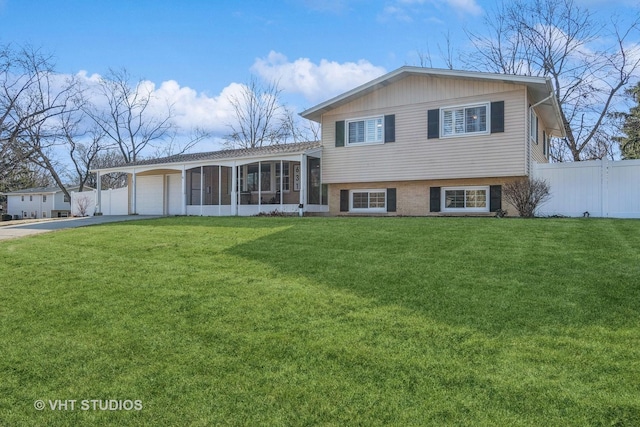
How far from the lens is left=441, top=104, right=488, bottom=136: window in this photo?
14906mm

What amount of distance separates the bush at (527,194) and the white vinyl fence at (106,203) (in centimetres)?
Answer: 1913

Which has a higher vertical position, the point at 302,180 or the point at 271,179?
the point at 271,179

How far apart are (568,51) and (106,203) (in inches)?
1046

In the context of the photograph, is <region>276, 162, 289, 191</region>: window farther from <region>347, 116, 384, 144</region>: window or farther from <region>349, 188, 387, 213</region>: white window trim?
<region>347, 116, 384, 144</region>: window

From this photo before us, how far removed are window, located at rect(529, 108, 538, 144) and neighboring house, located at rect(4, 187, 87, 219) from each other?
37.7 meters

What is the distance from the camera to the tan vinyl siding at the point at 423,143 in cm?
1438

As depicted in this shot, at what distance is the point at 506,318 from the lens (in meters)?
4.37

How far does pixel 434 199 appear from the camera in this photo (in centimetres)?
1598

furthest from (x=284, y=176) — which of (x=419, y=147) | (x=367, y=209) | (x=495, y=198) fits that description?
(x=495, y=198)

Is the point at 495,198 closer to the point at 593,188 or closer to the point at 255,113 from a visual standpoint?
the point at 593,188

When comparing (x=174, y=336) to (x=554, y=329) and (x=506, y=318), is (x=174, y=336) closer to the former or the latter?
(x=506, y=318)

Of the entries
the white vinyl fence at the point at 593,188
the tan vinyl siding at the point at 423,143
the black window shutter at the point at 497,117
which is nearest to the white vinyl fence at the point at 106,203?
the tan vinyl siding at the point at 423,143

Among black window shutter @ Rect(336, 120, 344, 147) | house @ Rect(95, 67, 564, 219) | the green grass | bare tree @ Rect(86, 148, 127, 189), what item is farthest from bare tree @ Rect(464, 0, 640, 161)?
bare tree @ Rect(86, 148, 127, 189)

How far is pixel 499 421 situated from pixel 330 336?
168 cm
